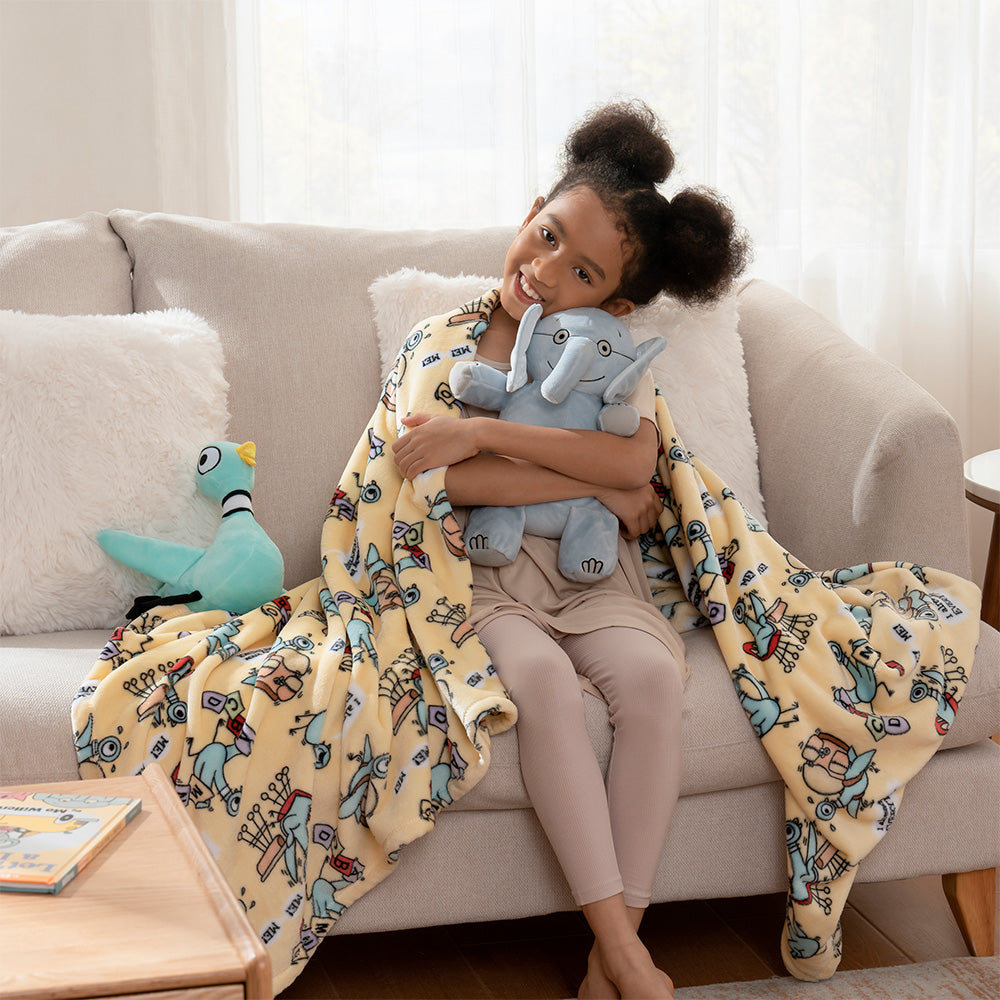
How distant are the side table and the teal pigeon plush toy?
1022mm

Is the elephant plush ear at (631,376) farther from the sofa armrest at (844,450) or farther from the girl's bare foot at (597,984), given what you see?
the girl's bare foot at (597,984)

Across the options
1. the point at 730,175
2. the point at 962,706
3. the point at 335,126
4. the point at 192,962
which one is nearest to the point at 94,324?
the point at 335,126

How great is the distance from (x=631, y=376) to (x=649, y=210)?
0.25 metres

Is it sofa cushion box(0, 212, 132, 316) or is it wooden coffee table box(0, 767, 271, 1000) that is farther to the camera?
sofa cushion box(0, 212, 132, 316)

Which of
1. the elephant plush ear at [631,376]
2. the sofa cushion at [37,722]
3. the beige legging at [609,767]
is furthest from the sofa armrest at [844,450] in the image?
the sofa cushion at [37,722]

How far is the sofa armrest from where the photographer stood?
1.40m

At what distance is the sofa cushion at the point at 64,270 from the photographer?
1589 mm

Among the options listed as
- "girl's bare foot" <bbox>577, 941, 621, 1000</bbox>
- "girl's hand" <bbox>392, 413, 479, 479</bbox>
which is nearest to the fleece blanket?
"girl's hand" <bbox>392, 413, 479, 479</bbox>

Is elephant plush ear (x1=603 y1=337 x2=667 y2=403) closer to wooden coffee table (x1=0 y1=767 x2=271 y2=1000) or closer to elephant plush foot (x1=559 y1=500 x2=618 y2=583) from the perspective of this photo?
elephant plush foot (x1=559 y1=500 x2=618 y2=583)

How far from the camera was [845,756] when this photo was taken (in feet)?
4.08

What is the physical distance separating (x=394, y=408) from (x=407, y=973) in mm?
719

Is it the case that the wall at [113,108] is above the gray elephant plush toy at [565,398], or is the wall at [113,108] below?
above

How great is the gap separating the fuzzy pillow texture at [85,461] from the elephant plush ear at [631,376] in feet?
1.84

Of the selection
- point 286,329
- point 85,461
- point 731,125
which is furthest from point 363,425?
point 731,125
